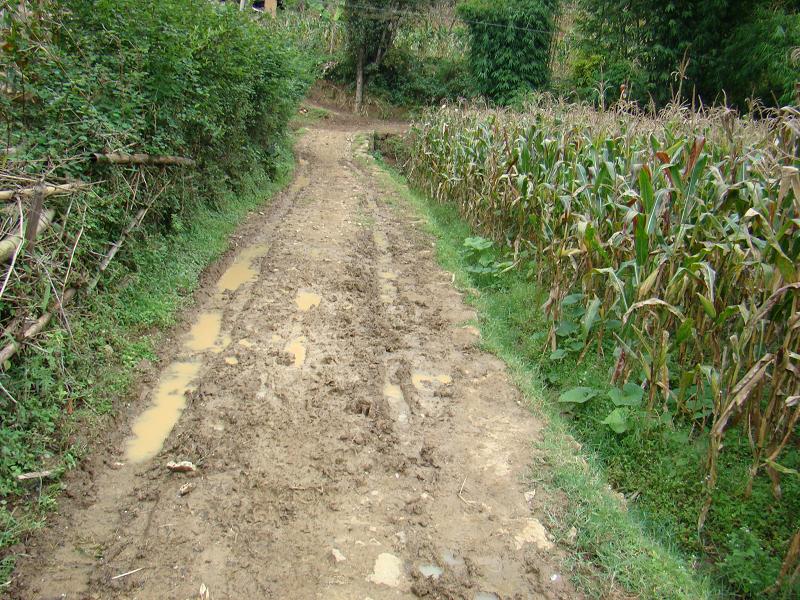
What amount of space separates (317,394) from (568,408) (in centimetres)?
183

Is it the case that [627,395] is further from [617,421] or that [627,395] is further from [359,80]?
[359,80]

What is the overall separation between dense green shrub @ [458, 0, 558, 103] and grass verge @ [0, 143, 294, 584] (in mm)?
17867

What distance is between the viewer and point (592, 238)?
431 centimetres

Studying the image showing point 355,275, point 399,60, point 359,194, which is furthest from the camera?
point 399,60

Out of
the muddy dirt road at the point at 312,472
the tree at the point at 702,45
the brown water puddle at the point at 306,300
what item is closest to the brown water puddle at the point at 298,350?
the muddy dirt road at the point at 312,472

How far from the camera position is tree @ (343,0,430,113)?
2144 centimetres

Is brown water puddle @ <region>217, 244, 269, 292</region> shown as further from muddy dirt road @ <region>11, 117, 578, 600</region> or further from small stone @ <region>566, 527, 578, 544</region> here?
small stone @ <region>566, 527, 578, 544</region>

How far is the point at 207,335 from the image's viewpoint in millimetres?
4863

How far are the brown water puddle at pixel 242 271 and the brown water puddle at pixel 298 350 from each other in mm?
1423

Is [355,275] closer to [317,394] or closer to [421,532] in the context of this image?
[317,394]

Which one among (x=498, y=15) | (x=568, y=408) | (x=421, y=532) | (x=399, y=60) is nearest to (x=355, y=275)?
(x=568, y=408)

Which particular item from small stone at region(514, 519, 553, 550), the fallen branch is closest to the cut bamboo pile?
the fallen branch

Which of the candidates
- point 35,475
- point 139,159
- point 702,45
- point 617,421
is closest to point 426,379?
point 617,421

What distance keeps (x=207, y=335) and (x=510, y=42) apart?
19.7m
